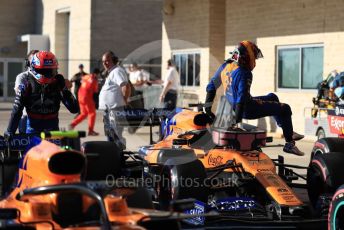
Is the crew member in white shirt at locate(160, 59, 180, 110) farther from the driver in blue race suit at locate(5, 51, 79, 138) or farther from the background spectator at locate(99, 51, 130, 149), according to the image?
the driver in blue race suit at locate(5, 51, 79, 138)

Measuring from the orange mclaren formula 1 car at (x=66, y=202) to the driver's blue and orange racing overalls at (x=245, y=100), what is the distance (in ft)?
8.86

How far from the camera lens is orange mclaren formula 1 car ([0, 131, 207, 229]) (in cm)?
542

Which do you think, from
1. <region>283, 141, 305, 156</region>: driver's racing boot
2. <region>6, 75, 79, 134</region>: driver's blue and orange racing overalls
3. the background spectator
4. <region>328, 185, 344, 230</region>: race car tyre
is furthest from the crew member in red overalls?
<region>328, 185, 344, 230</region>: race car tyre

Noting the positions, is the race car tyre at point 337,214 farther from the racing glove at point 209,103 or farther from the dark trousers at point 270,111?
the racing glove at point 209,103

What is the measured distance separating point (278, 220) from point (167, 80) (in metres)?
12.1

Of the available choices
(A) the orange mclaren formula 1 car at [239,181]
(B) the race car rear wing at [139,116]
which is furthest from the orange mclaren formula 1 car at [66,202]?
(B) the race car rear wing at [139,116]

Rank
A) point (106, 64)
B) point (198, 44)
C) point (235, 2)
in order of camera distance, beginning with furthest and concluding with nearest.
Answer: point (198, 44) < point (235, 2) < point (106, 64)

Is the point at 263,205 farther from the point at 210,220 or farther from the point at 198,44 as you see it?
the point at 198,44

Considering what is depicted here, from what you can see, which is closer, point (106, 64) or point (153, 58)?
point (106, 64)

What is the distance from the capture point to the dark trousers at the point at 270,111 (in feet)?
28.7

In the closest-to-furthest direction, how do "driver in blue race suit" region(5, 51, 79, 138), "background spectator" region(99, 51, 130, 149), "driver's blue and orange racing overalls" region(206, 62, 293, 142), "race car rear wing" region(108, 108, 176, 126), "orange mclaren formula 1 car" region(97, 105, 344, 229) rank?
"orange mclaren formula 1 car" region(97, 105, 344, 229) < "driver in blue race suit" region(5, 51, 79, 138) < "driver's blue and orange racing overalls" region(206, 62, 293, 142) < "race car rear wing" region(108, 108, 176, 126) < "background spectator" region(99, 51, 130, 149)

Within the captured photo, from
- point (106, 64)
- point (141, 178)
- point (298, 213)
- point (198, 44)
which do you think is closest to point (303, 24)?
point (198, 44)

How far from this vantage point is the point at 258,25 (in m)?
19.2

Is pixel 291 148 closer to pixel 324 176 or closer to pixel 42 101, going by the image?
pixel 324 176
